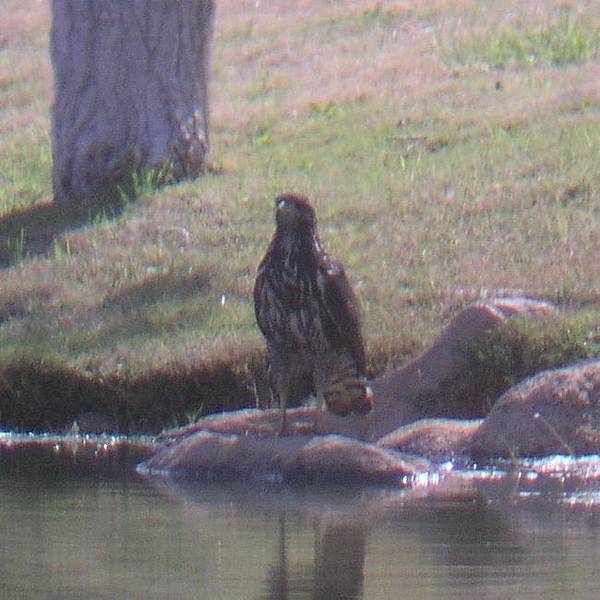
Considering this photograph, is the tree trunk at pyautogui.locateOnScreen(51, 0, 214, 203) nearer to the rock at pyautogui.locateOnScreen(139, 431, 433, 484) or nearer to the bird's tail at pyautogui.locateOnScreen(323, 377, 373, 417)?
the bird's tail at pyautogui.locateOnScreen(323, 377, 373, 417)

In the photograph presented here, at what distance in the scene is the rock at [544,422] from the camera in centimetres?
888

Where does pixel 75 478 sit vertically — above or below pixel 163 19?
below

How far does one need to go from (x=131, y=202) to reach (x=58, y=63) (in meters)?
1.35

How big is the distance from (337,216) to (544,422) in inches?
183

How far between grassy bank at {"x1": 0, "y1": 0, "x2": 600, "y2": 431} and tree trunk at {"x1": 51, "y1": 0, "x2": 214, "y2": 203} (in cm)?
37

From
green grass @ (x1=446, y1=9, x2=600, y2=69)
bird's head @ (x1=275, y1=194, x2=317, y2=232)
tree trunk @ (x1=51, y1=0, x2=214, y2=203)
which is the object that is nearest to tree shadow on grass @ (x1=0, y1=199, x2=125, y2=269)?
tree trunk @ (x1=51, y1=0, x2=214, y2=203)

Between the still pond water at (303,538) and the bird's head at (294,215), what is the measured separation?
151 centimetres

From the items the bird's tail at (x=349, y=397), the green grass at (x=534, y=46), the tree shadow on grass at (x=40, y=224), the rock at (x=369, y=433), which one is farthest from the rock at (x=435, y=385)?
the green grass at (x=534, y=46)

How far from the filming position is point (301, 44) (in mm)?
19969

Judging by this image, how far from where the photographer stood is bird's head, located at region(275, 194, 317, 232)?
9219mm

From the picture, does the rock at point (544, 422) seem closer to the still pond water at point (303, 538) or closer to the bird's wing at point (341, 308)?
the still pond water at point (303, 538)

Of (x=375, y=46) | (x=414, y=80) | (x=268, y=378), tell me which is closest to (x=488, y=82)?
(x=414, y=80)

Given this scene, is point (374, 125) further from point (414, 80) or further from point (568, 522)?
point (568, 522)

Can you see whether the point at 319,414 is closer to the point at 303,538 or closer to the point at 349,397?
the point at 349,397
